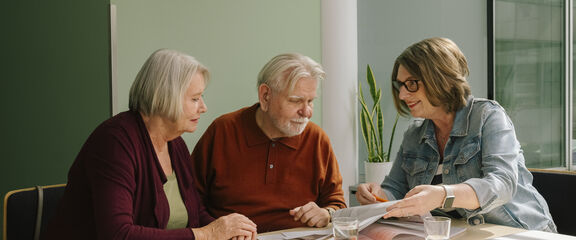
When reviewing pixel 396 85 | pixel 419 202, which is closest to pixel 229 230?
pixel 419 202

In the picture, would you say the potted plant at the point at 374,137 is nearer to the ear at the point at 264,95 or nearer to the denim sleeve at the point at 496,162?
the ear at the point at 264,95

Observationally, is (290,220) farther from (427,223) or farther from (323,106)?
(323,106)

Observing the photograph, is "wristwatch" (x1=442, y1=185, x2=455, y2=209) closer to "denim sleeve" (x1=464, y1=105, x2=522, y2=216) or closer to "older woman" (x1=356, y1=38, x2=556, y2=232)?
"older woman" (x1=356, y1=38, x2=556, y2=232)

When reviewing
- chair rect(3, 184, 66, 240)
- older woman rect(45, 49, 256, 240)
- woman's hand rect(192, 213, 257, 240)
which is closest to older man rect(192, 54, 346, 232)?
older woman rect(45, 49, 256, 240)

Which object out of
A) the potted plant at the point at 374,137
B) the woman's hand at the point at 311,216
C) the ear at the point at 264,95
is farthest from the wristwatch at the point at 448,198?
the potted plant at the point at 374,137

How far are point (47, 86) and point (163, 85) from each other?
116 cm

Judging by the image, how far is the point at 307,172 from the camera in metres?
2.44

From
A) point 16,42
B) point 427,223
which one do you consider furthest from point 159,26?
point 427,223

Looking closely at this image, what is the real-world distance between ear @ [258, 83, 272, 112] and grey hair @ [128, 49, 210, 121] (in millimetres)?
510

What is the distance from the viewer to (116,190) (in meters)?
1.69

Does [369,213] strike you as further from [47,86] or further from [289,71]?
[47,86]

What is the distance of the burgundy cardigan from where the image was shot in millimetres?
1671

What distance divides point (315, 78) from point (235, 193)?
0.63 m

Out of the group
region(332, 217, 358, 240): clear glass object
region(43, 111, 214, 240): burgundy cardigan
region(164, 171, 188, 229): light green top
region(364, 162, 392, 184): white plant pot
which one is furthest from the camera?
region(364, 162, 392, 184): white plant pot
